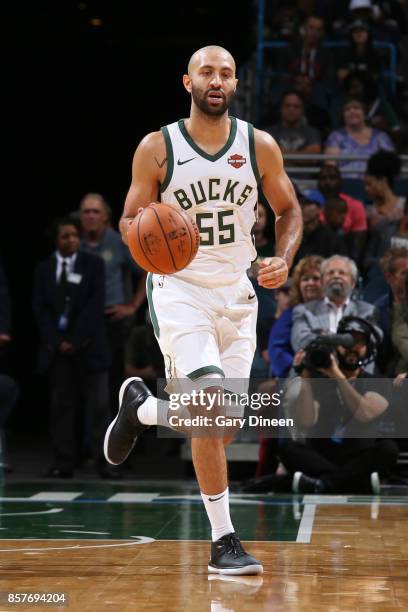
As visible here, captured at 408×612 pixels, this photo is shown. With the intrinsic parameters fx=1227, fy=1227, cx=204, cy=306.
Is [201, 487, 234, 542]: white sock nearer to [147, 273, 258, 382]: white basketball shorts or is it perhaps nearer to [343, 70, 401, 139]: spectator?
[147, 273, 258, 382]: white basketball shorts

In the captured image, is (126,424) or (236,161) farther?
(126,424)

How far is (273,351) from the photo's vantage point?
901 cm

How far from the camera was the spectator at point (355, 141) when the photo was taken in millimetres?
11859

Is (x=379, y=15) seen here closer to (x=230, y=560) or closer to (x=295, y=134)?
(x=295, y=134)

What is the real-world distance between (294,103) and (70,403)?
12.6 feet

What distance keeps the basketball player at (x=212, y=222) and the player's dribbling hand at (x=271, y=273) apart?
8 centimetres

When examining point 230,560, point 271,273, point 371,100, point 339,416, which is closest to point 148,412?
point 230,560


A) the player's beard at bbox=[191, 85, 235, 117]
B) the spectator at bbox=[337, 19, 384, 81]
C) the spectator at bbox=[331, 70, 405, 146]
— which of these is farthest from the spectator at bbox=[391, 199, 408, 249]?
the player's beard at bbox=[191, 85, 235, 117]

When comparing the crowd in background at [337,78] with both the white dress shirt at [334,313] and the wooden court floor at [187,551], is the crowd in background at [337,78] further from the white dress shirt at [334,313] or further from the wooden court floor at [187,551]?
the wooden court floor at [187,551]

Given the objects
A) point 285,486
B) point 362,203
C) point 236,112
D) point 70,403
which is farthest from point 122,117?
point 285,486

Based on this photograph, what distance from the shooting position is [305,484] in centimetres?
867

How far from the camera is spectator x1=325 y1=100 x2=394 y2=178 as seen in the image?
11859mm

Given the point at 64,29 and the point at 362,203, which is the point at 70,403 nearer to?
the point at 362,203

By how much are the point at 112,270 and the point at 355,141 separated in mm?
2925
